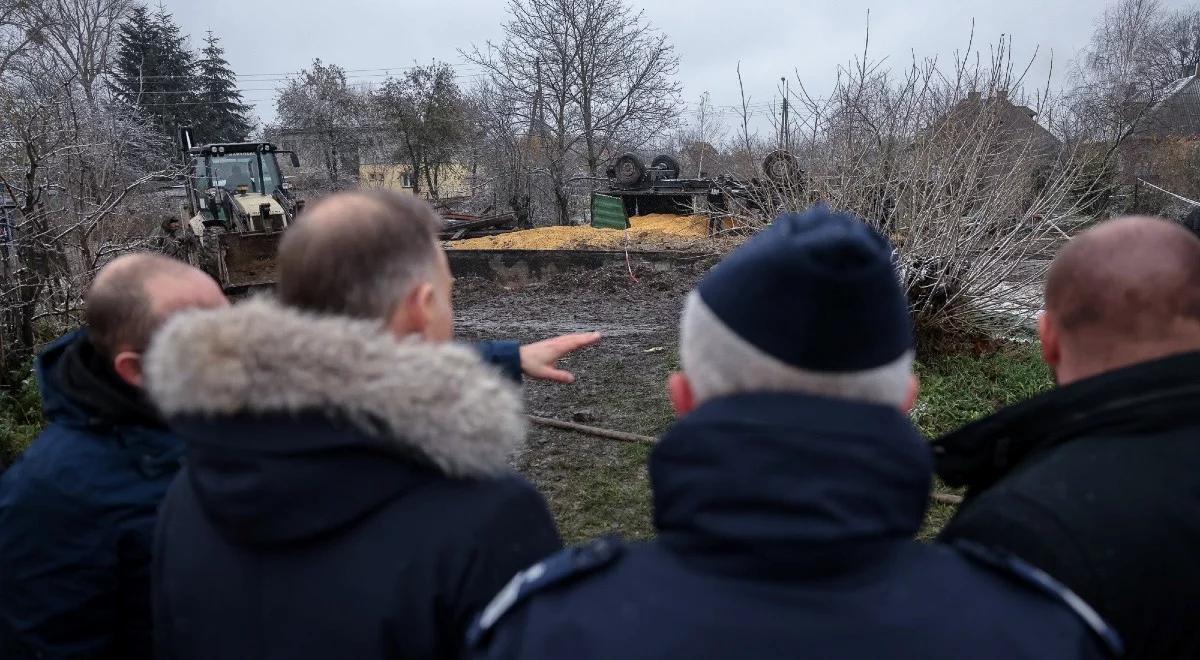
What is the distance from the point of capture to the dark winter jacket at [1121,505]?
119 cm

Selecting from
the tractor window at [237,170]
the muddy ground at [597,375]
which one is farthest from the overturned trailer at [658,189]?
the tractor window at [237,170]

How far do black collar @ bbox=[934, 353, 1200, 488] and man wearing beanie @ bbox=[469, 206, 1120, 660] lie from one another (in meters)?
0.49

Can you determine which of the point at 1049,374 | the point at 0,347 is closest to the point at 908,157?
the point at 1049,374

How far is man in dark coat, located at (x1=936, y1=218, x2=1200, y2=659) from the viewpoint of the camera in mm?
1190

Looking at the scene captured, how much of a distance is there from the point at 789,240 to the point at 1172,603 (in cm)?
88

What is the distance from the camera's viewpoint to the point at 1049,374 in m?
7.00

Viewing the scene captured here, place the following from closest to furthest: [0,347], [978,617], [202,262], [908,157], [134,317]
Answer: [978,617] < [134,317] < [0,347] < [908,157] < [202,262]

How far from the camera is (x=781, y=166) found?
8.41 meters

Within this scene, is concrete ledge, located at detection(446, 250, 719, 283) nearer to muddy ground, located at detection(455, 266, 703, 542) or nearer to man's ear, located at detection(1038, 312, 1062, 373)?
muddy ground, located at detection(455, 266, 703, 542)

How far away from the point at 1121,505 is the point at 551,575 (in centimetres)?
91

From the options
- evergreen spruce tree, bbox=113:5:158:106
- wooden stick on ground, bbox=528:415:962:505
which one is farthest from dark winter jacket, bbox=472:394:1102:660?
evergreen spruce tree, bbox=113:5:158:106

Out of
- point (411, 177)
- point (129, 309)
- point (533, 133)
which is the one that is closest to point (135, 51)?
point (411, 177)

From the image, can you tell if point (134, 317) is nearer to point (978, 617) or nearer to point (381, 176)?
point (978, 617)

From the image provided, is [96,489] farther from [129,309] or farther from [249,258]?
[249,258]
